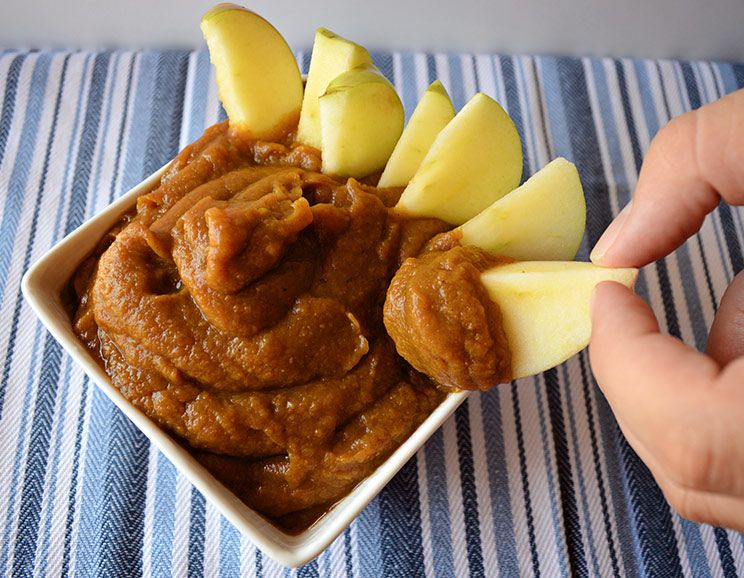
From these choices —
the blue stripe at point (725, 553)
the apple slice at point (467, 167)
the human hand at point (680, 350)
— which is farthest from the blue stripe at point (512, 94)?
the blue stripe at point (725, 553)

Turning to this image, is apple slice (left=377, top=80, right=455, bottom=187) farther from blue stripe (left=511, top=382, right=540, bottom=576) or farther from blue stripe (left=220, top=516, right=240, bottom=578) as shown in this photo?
blue stripe (left=220, top=516, right=240, bottom=578)

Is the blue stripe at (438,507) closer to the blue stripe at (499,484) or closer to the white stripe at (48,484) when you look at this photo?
the blue stripe at (499,484)

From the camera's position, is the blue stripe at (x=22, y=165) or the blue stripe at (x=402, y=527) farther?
the blue stripe at (x=22, y=165)

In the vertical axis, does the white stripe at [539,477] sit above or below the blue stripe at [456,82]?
below

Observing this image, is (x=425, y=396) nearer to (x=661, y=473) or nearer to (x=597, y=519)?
(x=661, y=473)

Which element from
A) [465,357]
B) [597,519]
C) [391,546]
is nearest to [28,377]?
[391,546]

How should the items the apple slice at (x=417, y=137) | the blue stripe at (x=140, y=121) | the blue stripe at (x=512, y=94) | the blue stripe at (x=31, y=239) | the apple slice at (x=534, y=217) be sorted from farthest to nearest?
1. the blue stripe at (x=512, y=94)
2. the blue stripe at (x=140, y=121)
3. the blue stripe at (x=31, y=239)
4. the apple slice at (x=417, y=137)
5. the apple slice at (x=534, y=217)

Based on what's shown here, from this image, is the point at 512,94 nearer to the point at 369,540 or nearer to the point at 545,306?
the point at 545,306
